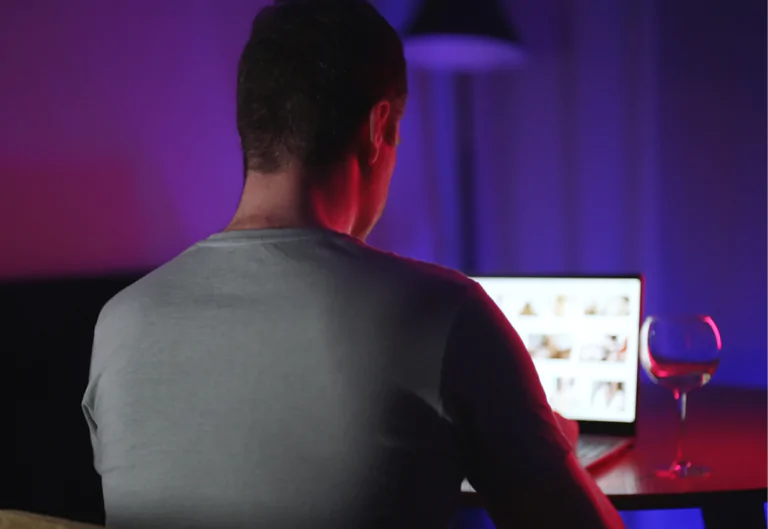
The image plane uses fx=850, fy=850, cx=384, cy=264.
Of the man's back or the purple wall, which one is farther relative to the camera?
the purple wall

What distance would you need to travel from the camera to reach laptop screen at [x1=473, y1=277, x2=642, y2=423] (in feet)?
5.08

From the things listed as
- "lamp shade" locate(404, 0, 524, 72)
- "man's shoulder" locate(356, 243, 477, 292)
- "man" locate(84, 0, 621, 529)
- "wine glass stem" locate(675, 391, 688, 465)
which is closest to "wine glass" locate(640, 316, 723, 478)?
"wine glass stem" locate(675, 391, 688, 465)

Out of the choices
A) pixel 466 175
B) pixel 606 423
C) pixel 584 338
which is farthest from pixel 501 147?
pixel 606 423

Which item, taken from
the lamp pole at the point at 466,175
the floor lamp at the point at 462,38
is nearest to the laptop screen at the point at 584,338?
the floor lamp at the point at 462,38

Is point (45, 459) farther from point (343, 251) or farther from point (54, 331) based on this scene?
point (343, 251)

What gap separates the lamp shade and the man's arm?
127cm

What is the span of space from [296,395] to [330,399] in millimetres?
31

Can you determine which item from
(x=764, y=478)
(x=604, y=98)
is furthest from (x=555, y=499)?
(x=604, y=98)

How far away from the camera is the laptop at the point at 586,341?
1526 millimetres

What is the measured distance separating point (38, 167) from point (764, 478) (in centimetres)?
125

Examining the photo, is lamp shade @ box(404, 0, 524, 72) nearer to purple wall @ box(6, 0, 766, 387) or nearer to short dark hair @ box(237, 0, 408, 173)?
purple wall @ box(6, 0, 766, 387)

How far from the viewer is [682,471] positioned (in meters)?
1.21

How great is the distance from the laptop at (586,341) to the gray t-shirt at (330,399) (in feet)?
2.49

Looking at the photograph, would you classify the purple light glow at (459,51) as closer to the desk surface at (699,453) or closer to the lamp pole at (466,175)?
the lamp pole at (466,175)
